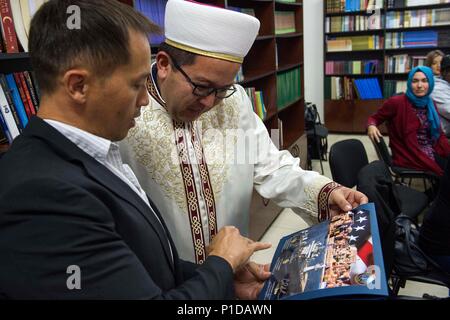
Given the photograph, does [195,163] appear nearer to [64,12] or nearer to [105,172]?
[105,172]

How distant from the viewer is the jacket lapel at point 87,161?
601 millimetres

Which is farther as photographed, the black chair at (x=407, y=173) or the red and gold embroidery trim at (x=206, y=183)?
the black chair at (x=407, y=173)

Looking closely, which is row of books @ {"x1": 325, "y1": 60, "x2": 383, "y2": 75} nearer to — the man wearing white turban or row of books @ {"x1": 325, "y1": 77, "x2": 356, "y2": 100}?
row of books @ {"x1": 325, "y1": 77, "x2": 356, "y2": 100}

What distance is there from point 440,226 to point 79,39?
1.62 m

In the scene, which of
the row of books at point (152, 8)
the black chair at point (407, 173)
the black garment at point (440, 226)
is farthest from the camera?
the black chair at point (407, 173)

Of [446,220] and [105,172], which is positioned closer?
[105,172]

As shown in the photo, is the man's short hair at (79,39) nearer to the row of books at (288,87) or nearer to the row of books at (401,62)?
the row of books at (288,87)

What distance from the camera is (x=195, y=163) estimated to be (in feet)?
3.96

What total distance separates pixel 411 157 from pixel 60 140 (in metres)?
2.89

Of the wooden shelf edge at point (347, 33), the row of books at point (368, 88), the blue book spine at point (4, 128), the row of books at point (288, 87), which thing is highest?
the wooden shelf edge at point (347, 33)

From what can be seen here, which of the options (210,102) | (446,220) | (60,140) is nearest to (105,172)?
(60,140)

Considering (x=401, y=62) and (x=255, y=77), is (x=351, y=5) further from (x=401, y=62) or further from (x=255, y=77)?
(x=255, y=77)

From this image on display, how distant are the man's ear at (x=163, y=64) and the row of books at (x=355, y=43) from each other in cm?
498

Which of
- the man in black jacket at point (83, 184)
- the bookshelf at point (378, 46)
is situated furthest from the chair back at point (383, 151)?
the bookshelf at point (378, 46)
